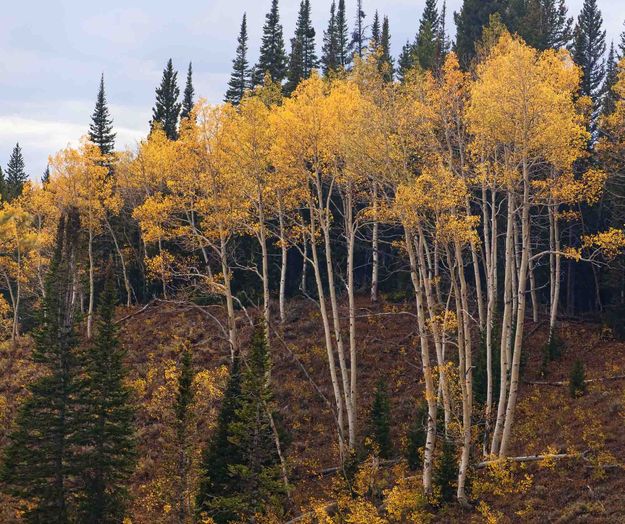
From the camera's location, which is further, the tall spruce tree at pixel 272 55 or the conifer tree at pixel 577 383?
the tall spruce tree at pixel 272 55

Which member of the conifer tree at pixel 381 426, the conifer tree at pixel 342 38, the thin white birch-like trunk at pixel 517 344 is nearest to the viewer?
the thin white birch-like trunk at pixel 517 344

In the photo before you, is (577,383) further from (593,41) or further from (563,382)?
(593,41)

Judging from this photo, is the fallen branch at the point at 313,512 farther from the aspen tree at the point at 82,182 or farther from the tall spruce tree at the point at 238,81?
the tall spruce tree at the point at 238,81

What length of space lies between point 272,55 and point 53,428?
44.9 m

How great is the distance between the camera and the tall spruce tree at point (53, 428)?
58.7 ft

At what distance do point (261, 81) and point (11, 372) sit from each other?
118ft

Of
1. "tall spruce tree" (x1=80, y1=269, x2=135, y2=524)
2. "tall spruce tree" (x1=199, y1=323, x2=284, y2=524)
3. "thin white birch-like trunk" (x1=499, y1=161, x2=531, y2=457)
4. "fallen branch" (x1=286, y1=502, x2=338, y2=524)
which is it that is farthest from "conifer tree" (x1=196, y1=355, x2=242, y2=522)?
"thin white birch-like trunk" (x1=499, y1=161, x2=531, y2=457)

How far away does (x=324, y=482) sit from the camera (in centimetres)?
1842

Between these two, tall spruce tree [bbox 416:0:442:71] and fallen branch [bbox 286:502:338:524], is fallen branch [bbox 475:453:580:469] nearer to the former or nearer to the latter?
fallen branch [bbox 286:502:338:524]

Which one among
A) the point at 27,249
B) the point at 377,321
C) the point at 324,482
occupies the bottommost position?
the point at 324,482

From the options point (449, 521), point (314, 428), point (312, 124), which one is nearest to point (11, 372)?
point (314, 428)

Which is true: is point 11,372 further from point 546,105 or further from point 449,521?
point 546,105

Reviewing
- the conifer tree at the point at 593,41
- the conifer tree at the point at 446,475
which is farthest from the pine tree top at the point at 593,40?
the conifer tree at the point at 446,475

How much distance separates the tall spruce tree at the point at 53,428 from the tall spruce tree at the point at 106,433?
411 mm
